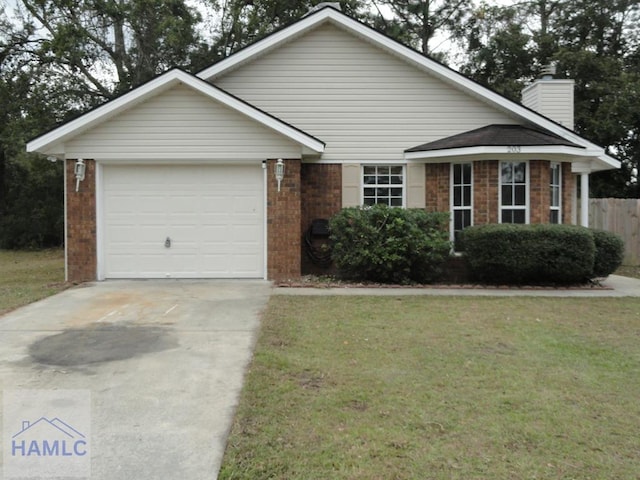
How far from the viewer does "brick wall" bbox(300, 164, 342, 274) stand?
12172 mm

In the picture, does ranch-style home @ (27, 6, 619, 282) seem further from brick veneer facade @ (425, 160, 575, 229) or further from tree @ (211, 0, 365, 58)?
tree @ (211, 0, 365, 58)

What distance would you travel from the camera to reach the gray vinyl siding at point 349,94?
A: 12.3 m

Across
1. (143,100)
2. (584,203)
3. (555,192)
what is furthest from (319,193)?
(584,203)

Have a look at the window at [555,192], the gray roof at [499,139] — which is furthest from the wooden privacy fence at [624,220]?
the gray roof at [499,139]

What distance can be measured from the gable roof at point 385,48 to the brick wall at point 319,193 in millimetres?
2906

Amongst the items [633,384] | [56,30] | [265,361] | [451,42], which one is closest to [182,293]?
[265,361]

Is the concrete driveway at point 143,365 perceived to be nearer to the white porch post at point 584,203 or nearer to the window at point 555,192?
the window at point 555,192

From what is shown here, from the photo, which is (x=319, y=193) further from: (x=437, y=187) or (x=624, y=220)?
(x=624, y=220)

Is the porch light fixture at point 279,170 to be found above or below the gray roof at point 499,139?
below

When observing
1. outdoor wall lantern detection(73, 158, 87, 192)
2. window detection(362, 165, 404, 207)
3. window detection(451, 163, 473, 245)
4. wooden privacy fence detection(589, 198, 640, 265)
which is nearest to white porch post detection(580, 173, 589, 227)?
wooden privacy fence detection(589, 198, 640, 265)

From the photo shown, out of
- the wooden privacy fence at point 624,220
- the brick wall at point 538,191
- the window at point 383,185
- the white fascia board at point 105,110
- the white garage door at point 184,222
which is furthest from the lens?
the wooden privacy fence at point 624,220

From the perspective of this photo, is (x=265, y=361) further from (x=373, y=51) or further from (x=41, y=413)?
(x=373, y=51)

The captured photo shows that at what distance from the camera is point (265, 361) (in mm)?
5309

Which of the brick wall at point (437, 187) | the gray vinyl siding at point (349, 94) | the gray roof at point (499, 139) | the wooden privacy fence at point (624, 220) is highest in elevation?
the gray vinyl siding at point (349, 94)
